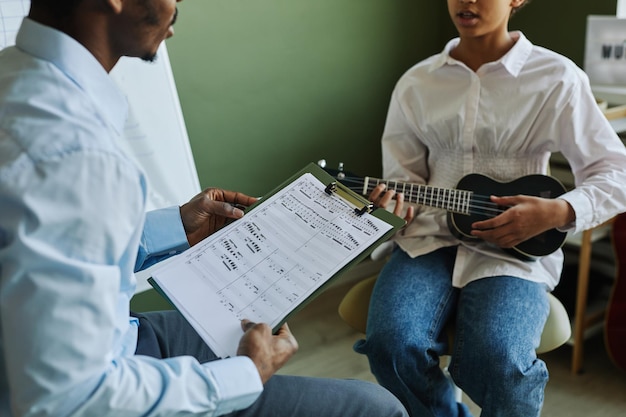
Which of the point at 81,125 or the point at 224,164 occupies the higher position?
the point at 81,125

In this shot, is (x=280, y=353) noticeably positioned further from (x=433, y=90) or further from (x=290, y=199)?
(x=433, y=90)

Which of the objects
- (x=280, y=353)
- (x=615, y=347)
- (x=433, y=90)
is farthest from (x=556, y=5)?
(x=280, y=353)

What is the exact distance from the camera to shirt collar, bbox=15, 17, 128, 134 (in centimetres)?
84

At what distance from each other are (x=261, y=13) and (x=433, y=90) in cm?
81

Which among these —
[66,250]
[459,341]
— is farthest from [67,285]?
[459,341]

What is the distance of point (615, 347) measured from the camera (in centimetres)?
207

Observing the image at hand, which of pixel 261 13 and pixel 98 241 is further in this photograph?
pixel 261 13

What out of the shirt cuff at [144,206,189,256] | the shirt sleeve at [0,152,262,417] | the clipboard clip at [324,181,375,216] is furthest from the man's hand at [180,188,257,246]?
the shirt sleeve at [0,152,262,417]

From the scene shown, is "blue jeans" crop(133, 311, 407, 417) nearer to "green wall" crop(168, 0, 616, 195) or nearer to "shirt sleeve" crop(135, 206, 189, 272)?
"shirt sleeve" crop(135, 206, 189, 272)

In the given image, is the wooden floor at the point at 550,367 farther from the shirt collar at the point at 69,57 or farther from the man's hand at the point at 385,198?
the shirt collar at the point at 69,57

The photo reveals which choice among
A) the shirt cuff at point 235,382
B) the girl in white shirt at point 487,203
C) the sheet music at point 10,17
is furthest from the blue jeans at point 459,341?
the sheet music at point 10,17

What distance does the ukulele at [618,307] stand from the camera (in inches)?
79.7

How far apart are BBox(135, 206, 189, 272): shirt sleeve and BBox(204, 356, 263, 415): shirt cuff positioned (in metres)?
0.42

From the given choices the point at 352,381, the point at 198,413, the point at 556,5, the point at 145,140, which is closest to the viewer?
the point at 198,413
